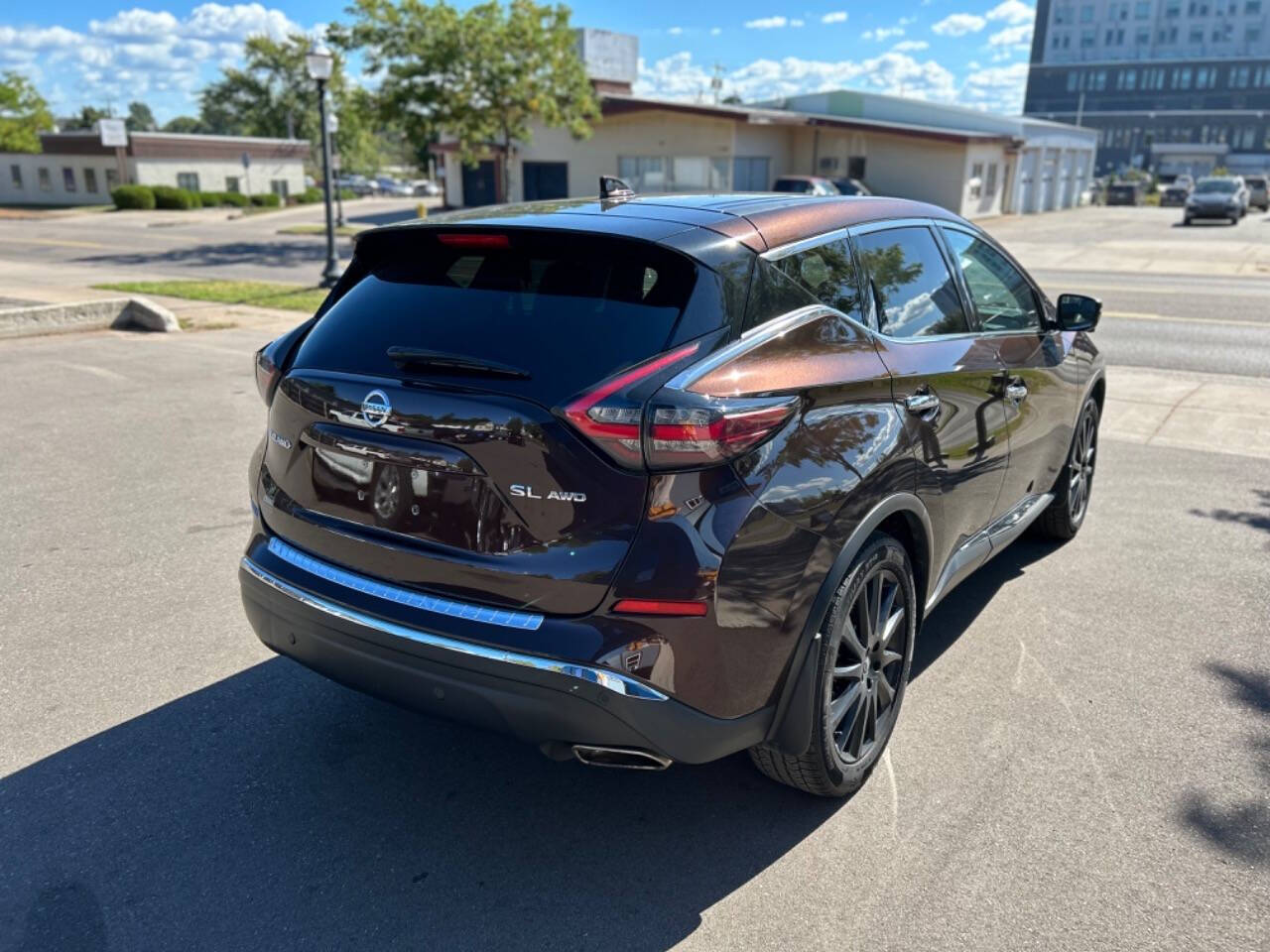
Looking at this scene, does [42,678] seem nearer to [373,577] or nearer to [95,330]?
[373,577]

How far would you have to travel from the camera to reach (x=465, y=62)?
24.8 metres

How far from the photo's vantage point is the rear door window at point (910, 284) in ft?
11.3

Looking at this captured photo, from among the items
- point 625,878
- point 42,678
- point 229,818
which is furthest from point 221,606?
point 625,878

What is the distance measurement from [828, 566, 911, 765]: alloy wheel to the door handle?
21.0 inches

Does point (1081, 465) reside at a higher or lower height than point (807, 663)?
lower

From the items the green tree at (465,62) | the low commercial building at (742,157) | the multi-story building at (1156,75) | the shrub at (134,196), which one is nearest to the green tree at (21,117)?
the shrub at (134,196)

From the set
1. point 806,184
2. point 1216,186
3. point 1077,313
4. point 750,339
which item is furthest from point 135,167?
point 750,339

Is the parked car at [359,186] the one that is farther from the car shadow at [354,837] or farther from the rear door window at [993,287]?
the car shadow at [354,837]

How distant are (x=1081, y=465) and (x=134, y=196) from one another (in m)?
53.0

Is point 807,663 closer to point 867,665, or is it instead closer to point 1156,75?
point 867,665

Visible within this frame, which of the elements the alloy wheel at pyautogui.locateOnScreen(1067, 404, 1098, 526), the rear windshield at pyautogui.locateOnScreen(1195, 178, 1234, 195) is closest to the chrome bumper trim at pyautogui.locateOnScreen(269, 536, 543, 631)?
the alloy wheel at pyautogui.locateOnScreen(1067, 404, 1098, 526)

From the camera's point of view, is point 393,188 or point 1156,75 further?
point 1156,75

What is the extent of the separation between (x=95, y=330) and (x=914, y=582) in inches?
468

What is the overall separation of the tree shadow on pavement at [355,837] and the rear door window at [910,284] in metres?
1.62
